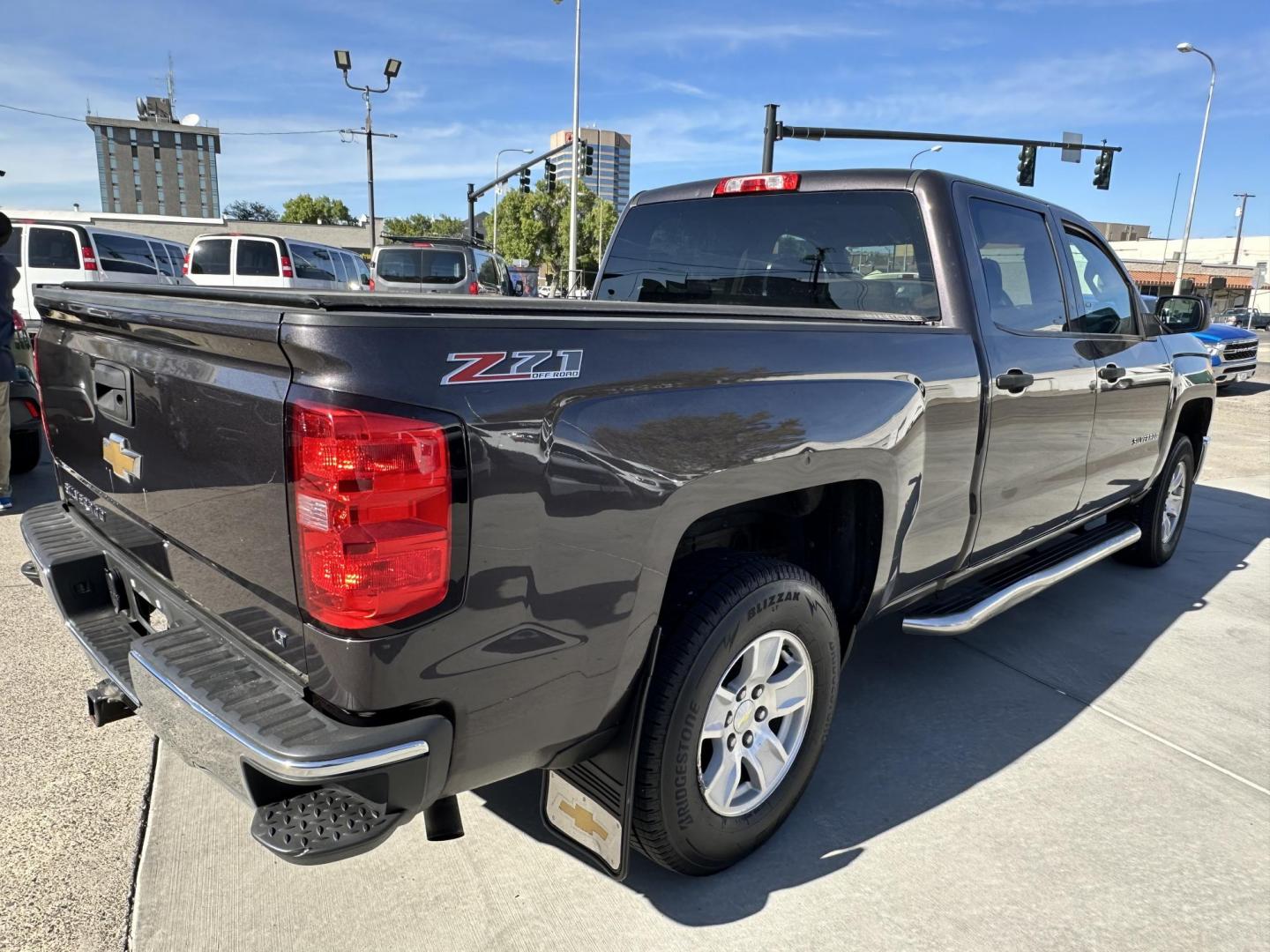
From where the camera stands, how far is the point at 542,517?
1.71 m

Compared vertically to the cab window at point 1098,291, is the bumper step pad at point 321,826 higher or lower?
lower

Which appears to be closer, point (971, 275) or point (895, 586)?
point (895, 586)

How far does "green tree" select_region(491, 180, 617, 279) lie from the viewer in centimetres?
6359

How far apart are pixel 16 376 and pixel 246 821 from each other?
15.4ft

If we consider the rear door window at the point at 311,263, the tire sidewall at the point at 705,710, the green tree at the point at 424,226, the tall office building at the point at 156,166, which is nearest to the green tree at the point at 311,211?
the green tree at the point at 424,226

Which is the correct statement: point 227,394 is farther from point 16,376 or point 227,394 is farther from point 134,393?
point 16,376

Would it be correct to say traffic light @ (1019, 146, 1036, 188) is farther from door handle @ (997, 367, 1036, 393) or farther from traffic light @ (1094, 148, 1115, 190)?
door handle @ (997, 367, 1036, 393)

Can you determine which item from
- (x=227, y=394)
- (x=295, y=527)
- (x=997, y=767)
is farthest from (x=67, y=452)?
(x=997, y=767)

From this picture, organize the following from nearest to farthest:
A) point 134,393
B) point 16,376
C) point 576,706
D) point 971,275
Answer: point 576,706
point 134,393
point 971,275
point 16,376

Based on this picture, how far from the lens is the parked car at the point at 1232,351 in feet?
52.0

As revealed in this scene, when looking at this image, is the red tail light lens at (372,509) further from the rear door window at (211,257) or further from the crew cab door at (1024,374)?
the rear door window at (211,257)

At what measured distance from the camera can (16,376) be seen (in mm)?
5777

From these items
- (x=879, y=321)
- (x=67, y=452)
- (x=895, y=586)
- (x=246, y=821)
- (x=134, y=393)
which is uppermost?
(x=879, y=321)

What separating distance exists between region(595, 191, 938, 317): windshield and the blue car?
Result: 1552cm
